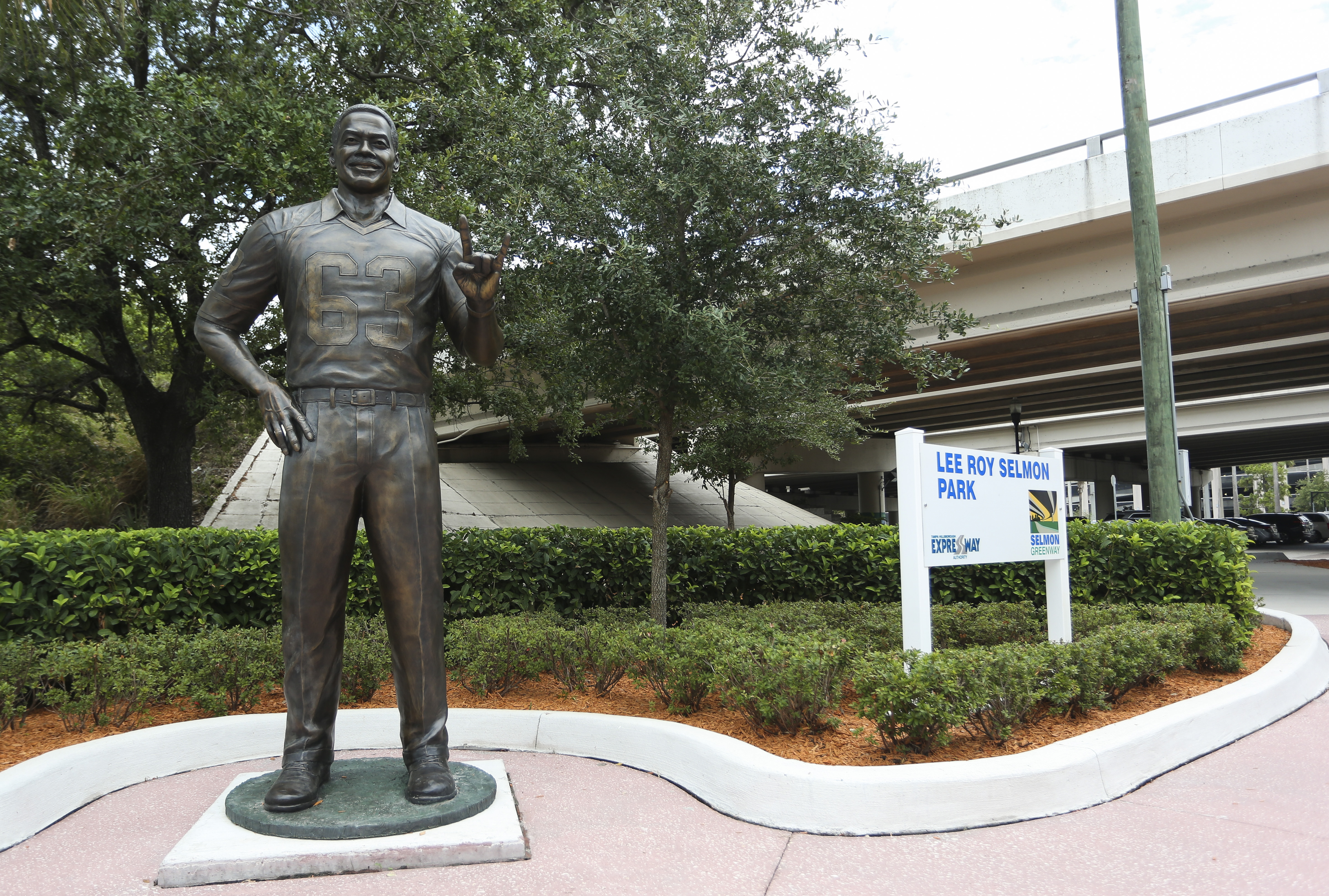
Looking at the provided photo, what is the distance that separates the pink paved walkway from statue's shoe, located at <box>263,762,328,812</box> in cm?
41

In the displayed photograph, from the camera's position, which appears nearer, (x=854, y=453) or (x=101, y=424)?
(x=101, y=424)

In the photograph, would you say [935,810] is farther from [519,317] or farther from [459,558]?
[519,317]

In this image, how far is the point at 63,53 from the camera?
10.5 m

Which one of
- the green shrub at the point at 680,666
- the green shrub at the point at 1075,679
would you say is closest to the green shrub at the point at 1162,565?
the green shrub at the point at 1075,679

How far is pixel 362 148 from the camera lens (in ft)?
13.6

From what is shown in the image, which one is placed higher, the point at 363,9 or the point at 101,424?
the point at 363,9

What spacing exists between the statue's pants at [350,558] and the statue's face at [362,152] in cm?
108

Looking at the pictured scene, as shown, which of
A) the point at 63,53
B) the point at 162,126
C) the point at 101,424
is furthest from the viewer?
the point at 101,424

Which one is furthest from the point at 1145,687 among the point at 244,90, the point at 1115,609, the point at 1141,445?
the point at 1141,445

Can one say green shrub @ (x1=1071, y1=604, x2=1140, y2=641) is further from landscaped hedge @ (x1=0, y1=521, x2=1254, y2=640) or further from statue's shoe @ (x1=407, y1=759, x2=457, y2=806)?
statue's shoe @ (x1=407, y1=759, x2=457, y2=806)

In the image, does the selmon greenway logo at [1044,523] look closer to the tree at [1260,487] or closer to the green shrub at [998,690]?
the green shrub at [998,690]

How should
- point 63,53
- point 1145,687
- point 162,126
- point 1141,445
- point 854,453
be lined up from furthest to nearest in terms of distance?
point 1141,445
point 854,453
point 63,53
point 162,126
point 1145,687

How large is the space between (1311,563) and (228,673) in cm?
2723

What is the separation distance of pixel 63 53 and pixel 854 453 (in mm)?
30730
